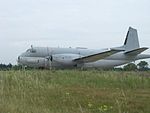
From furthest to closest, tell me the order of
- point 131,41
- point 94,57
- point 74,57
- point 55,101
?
1. point 131,41
2. point 94,57
3. point 74,57
4. point 55,101

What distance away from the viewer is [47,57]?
43.8 metres

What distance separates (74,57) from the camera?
44781 mm

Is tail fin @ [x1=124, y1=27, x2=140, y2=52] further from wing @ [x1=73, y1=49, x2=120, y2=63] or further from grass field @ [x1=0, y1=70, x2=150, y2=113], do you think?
grass field @ [x1=0, y1=70, x2=150, y2=113]

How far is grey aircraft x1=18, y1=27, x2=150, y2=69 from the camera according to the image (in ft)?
143

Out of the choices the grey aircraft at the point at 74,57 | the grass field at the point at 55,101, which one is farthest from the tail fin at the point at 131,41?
the grass field at the point at 55,101

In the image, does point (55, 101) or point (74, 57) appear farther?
point (74, 57)

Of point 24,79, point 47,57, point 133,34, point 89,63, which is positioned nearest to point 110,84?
point 24,79

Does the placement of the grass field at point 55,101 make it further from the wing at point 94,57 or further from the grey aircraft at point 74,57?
the wing at point 94,57

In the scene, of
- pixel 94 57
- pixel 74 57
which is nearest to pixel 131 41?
pixel 94 57

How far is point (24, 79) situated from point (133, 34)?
140 ft

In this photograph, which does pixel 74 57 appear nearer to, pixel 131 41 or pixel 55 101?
pixel 131 41

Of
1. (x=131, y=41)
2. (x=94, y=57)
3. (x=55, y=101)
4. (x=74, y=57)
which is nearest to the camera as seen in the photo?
(x=55, y=101)

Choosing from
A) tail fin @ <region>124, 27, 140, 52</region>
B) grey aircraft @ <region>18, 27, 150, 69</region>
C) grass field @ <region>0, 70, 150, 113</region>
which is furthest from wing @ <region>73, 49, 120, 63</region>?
grass field @ <region>0, 70, 150, 113</region>

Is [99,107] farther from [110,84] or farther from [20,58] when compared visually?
[20,58]
